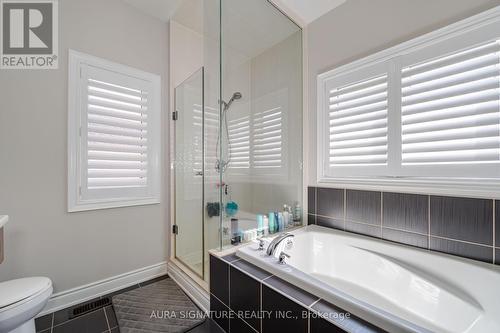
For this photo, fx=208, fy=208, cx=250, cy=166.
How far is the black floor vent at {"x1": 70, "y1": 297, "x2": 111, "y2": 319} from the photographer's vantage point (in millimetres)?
1600

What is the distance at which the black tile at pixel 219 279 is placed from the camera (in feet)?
4.39

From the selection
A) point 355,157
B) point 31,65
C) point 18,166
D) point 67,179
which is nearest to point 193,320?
point 67,179

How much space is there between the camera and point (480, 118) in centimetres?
122

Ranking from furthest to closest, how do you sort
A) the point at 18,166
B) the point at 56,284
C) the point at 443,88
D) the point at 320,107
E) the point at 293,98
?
the point at 293,98, the point at 320,107, the point at 56,284, the point at 18,166, the point at 443,88

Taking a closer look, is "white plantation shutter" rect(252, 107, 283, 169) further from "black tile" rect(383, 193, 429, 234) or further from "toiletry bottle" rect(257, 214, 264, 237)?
"black tile" rect(383, 193, 429, 234)

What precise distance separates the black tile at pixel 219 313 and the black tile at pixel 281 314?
37cm

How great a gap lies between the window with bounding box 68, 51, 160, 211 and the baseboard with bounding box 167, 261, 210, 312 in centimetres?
73

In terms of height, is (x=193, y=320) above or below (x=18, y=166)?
below

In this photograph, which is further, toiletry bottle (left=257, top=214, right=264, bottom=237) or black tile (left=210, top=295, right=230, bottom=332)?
toiletry bottle (left=257, top=214, right=264, bottom=237)

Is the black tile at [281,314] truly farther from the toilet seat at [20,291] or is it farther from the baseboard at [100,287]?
the baseboard at [100,287]

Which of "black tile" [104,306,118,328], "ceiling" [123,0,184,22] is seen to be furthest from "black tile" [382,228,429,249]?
"ceiling" [123,0,184,22]

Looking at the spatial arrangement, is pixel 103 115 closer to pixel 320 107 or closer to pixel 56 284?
pixel 56 284

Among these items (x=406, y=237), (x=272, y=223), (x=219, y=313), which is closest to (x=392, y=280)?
(x=406, y=237)

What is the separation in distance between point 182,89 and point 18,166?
148 centimetres
